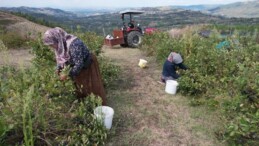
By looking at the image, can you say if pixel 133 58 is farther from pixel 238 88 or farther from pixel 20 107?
pixel 20 107

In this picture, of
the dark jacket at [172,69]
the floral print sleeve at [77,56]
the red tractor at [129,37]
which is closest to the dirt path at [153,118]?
the dark jacket at [172,69]

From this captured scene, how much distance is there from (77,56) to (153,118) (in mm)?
1388

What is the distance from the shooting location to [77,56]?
342 centimetres

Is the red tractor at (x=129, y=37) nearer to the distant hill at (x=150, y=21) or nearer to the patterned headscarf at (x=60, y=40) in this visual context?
the patterned headscarf at (x=60, y=40)

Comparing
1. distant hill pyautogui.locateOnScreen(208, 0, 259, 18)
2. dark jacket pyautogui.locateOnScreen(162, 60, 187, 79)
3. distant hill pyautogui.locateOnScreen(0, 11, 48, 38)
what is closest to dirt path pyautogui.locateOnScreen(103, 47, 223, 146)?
dark jacket pyautogui.locateOnScreen(162, 60, 187, 79)

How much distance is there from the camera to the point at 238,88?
353 cm

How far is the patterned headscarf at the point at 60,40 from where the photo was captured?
3351mm

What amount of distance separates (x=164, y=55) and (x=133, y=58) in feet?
4.59

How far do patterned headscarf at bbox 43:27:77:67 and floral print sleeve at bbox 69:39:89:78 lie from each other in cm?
7

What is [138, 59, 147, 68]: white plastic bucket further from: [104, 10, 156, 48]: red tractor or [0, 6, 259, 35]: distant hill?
[0, 6, 259, 35]: distant hill

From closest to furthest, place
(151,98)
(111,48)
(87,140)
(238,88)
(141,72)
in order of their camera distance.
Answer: (87,140)
(238,88)
(151,98)
(141,72)
(111,48)

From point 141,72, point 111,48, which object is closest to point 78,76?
point 141,72

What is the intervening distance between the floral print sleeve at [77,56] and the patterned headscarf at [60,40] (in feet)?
0.23

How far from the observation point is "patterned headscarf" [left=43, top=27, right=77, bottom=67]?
335cm
